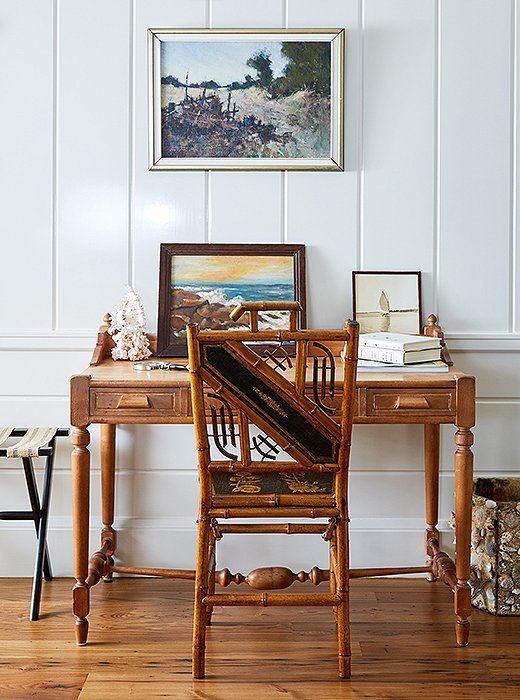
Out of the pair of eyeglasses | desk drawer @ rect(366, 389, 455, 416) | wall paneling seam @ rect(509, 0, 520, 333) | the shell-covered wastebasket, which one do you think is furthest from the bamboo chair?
wall paneling seam @ rect(509, 0, 520, 333)

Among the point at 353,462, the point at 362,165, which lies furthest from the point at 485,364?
the point at 362,165

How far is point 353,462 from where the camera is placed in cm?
338

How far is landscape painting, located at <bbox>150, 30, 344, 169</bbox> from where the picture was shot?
326cm

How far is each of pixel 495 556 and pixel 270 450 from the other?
0.98 m

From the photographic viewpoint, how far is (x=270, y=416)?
2.43m

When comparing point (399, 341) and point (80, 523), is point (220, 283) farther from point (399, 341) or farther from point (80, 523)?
point (80, 523)

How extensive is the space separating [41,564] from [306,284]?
1.36m

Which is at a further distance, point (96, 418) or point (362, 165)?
point (362, 165)

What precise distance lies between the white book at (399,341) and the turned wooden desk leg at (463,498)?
10.6 inches

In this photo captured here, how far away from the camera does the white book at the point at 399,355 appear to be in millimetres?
2930

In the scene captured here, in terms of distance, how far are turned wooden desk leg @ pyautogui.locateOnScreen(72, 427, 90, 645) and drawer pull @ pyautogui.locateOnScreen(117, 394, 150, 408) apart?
0.46 feet

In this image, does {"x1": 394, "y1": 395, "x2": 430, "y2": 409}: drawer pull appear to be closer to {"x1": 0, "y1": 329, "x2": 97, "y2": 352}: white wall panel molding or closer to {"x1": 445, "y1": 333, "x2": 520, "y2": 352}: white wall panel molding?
{"x1": 445, "y1": 333, "x2": 520, "y2": 352}: white wall panel molding

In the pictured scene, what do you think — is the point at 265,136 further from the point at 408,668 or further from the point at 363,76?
the point at 408,668

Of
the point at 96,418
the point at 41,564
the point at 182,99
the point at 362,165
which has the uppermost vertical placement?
the point at 182,99
